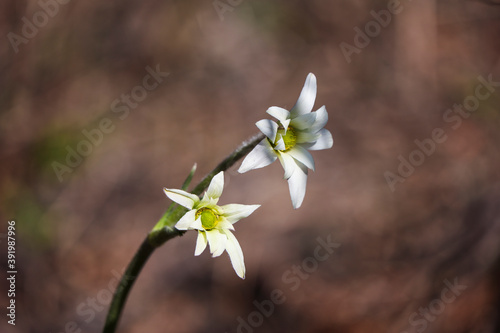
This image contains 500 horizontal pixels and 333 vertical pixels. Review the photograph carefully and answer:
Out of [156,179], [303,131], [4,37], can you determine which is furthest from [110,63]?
[303,131]

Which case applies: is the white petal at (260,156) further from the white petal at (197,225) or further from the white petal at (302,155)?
the white petal at (197,225)

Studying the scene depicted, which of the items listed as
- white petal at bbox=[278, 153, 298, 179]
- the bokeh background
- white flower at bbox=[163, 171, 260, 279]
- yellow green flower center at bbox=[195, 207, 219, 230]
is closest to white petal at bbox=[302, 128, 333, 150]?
white petal at bbox=[278, 153, 298, 179]

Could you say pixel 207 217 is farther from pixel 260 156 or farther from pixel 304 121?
pixel 304 121

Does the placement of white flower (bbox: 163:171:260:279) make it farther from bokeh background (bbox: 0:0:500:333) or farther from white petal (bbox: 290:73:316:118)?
bokeh background (bbox: 0:0:500:333)

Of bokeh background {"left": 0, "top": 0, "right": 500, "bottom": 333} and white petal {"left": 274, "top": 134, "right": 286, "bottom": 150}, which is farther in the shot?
bokeh background {"left": 0, "top": 0, "right": 500, "bottom": 333}

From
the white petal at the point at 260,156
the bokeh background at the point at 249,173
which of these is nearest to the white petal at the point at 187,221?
the white petal at the point at 260,156

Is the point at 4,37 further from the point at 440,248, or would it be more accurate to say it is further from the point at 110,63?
the point at 440,248
